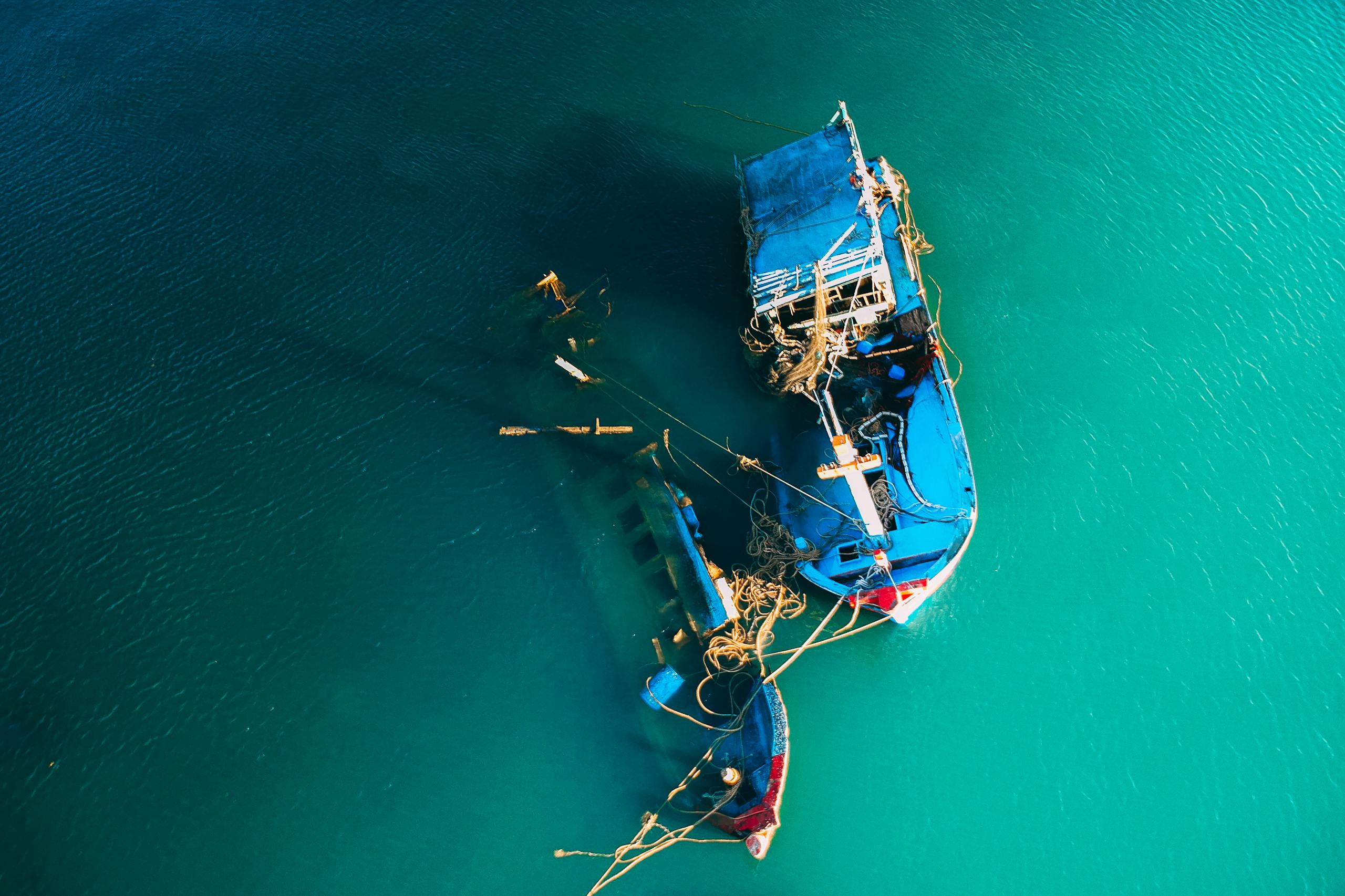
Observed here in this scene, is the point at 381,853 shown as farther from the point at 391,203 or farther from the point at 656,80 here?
the point at 656,80

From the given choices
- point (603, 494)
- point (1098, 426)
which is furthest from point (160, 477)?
Result: point (1098, 426)

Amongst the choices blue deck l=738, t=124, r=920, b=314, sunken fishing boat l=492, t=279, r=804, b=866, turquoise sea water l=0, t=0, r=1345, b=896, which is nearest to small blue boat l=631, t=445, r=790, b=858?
sunken fishing boat l=492, t=279, r=804, b=866

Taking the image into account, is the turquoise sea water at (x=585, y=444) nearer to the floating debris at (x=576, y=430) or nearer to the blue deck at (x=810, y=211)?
the floating debris at (x=576, y=430)

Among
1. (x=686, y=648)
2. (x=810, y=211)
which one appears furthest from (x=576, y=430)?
(x=810, y=211)

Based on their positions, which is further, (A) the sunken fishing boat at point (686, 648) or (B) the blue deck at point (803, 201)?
(B) the blue deck at point (803, 201)

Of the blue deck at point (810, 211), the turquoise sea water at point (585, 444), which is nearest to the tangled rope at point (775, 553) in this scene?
the turquoise sea water at point (585, 444)
